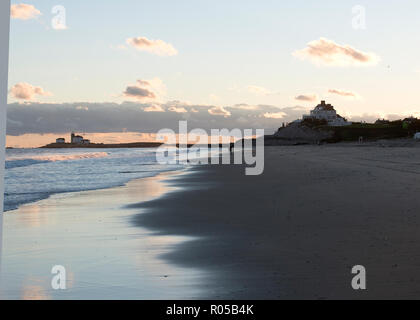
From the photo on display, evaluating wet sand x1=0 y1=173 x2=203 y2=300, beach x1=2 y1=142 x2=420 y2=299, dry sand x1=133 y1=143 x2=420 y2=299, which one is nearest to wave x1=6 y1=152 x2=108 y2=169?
wet sand x1=0 y1=173 x2=203 y2=300

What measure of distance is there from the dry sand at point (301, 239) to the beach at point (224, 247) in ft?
0.07

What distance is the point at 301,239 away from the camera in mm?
11375

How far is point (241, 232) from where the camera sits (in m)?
12.9

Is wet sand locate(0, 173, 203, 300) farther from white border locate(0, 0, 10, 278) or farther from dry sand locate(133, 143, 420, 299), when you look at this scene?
white border locate(0, 0, 10, 278)

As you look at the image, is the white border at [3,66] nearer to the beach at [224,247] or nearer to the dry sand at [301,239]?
the beach at [224,247]

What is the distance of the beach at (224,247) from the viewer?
771 cm

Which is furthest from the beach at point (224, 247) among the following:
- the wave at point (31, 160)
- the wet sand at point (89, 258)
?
the wave at point (31, 160)

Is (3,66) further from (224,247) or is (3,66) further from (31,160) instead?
(31,160)

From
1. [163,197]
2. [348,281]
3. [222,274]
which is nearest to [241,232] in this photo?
[222,274]

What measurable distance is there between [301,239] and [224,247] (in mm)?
1675

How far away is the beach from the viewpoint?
25.3 ft
